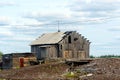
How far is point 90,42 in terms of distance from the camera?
81.9 metres

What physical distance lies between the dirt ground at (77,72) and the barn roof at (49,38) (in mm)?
29302

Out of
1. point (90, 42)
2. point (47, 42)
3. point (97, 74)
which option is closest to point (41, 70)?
point (97, 74)

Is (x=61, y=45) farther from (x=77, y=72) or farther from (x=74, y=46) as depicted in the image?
(x=77, y=72)

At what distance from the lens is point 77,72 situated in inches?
1575

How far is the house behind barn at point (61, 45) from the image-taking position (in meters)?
76.6

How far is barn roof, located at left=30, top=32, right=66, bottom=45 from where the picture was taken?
252ft

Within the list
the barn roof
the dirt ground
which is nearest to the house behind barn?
the barn roof

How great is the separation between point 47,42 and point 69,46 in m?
4.59

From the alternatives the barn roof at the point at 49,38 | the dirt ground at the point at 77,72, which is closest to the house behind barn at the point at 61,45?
the barn roof at the point at 49,38

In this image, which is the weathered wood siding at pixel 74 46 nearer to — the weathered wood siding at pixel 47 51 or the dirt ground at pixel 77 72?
the weathered wood siding at pixel 47 51

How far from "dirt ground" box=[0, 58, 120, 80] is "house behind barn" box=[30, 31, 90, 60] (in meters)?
28.9

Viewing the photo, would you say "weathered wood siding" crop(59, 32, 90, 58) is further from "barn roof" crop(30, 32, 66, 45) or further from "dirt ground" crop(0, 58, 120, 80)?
Answer: "dirt ground" crop(0, 58, 120, 80)

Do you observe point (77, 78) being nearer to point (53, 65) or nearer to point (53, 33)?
point (53, 65)

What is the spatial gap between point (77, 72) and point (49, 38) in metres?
38.8
